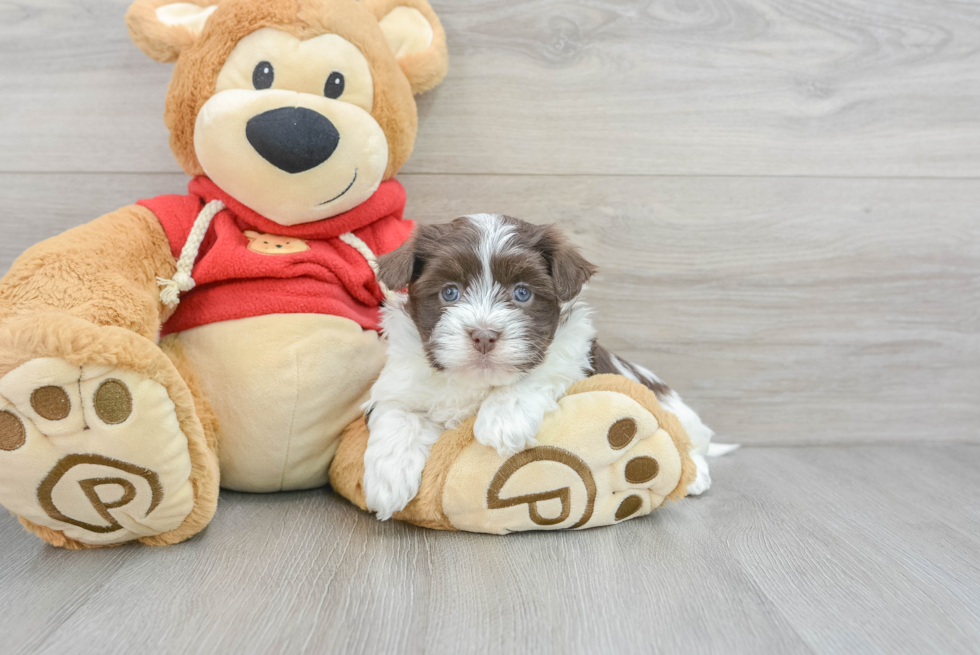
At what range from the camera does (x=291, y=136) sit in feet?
4.78

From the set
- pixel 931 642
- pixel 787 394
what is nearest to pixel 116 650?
pixel 931 642

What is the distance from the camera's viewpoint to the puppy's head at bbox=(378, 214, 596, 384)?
1317 millimetres

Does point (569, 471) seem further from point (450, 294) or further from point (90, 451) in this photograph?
point (90, 451)

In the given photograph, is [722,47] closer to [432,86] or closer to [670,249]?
[670,249]

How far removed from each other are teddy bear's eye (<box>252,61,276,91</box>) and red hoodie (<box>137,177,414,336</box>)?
0.29 metres

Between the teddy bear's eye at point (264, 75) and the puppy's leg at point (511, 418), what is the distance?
879 mm

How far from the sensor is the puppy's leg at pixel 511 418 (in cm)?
135

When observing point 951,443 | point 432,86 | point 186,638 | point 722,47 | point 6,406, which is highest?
point 722,47

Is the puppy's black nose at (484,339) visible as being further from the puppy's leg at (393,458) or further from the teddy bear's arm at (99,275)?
the teddy bear's arm at (99,275)

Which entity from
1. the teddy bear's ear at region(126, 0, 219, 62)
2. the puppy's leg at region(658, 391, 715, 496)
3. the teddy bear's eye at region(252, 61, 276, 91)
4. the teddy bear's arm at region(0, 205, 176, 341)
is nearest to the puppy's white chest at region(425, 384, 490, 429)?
the puppy's leg at region(658, 391, 715, 496)

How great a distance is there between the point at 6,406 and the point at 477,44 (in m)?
1.51

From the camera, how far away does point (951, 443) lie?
7.48 feet

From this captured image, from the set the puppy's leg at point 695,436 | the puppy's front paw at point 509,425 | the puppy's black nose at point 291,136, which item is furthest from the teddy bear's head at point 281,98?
the puppy's leg at point 695,436

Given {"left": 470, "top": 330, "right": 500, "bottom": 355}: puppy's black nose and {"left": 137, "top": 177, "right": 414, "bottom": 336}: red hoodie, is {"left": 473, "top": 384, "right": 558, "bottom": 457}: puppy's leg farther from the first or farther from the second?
{"left": 137, "top": 177, "right": 414, "bottom": 336}: red hoodie
